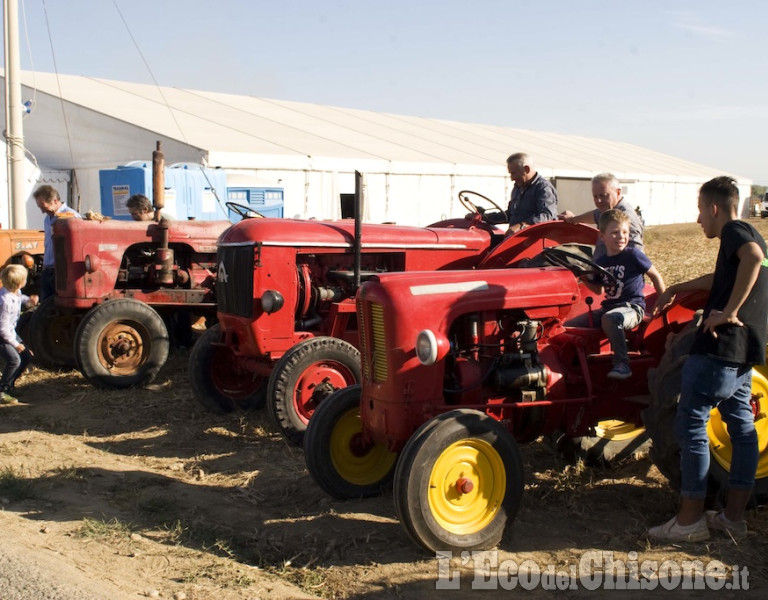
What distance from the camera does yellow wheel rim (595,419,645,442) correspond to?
16.7ft

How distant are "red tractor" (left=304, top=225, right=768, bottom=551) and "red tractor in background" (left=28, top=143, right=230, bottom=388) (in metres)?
3.51

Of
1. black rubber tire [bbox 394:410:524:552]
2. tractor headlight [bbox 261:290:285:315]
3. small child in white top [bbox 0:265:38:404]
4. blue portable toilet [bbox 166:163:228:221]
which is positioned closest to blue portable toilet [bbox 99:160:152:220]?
blue portable toilet [bbox 166:163:228:221]

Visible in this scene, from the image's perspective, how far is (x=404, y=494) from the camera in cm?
369

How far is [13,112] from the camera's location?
41.6 feet

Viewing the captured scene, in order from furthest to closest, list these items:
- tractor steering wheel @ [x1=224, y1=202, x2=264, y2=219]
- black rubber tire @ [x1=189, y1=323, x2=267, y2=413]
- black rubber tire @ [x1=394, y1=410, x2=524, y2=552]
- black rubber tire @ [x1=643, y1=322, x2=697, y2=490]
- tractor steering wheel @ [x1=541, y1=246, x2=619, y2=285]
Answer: tractor steering wheel @ [x1=224, y1=202, x2=264, y2=219], black rubber tire @ [x1=189, y1=323, x2=267, y2=413], tractor steering wheel @ [x1=541, y1=246, x2=619, y2=285], black rubber tire @ [x1=643, y1=322, x2=697, y2=490], black rubber tire @ [x1=394, y1=410, x2=524, y2=552]

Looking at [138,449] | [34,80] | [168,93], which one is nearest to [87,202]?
[34,80]

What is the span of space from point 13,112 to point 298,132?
994cm

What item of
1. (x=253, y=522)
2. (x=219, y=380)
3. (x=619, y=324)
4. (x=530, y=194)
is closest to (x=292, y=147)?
(x=530, y=194)

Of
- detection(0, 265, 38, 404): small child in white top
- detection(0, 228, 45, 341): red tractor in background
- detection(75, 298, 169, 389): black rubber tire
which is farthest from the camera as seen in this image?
detection(0, 228, 45, 341): red tractor in background

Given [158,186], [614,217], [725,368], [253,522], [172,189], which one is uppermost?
[172,189]

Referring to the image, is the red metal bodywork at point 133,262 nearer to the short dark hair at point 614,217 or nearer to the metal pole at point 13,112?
the short dark hair at point 614,217

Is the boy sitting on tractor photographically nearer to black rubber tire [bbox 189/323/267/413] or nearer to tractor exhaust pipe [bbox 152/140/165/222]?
black rubber tire [bbox 189/323/267/413]

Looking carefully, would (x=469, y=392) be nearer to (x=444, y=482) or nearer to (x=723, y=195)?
(x=444, y=482)

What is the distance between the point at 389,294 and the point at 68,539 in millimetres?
1897
